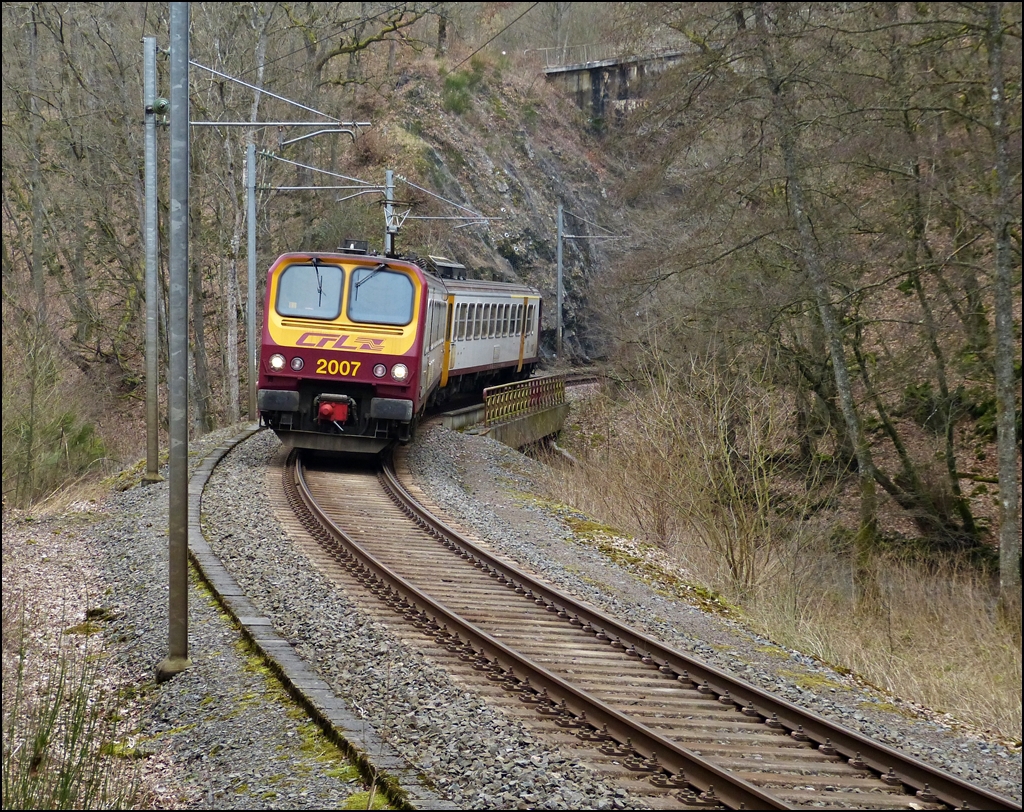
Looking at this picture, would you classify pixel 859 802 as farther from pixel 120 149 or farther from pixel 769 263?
pixel 120 149

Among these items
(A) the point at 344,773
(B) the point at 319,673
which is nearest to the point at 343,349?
(B) the point at 319,673

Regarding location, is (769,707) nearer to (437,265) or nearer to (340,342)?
(340,342)

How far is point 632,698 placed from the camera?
7090 mm

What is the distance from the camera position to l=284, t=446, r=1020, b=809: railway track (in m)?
5.56

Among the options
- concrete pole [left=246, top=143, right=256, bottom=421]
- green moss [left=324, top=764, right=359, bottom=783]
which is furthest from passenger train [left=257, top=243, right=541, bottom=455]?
green moss [left=324, top=764, right=359, bottom=783]

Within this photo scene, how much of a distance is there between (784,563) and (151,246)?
350 inches

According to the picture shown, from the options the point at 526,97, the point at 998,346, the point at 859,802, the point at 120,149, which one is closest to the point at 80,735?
the point at 859,802

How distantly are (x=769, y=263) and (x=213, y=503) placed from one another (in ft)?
32.0

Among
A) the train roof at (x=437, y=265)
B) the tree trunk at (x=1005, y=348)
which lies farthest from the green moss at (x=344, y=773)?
the train roof at (x=437, y=265)

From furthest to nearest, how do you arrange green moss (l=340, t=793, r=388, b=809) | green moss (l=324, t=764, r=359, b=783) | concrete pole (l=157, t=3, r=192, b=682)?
concrete pole (l=157, t=3, r=192, b=682), green moss (l=324, t=764, r=359, b=783), green moss (l=340, t=793, r=388, b=809)

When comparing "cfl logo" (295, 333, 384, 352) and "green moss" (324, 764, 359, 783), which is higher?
"cfl logo" (295, 333, 384, 352)

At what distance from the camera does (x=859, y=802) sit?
5.43 metres

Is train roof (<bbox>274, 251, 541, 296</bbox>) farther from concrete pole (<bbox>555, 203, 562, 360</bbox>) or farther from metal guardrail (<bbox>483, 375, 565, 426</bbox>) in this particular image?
concrete pole (<bbox>555, 203, 562, 360</bbox>)

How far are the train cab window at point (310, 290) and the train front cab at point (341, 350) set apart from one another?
0.05 ft
